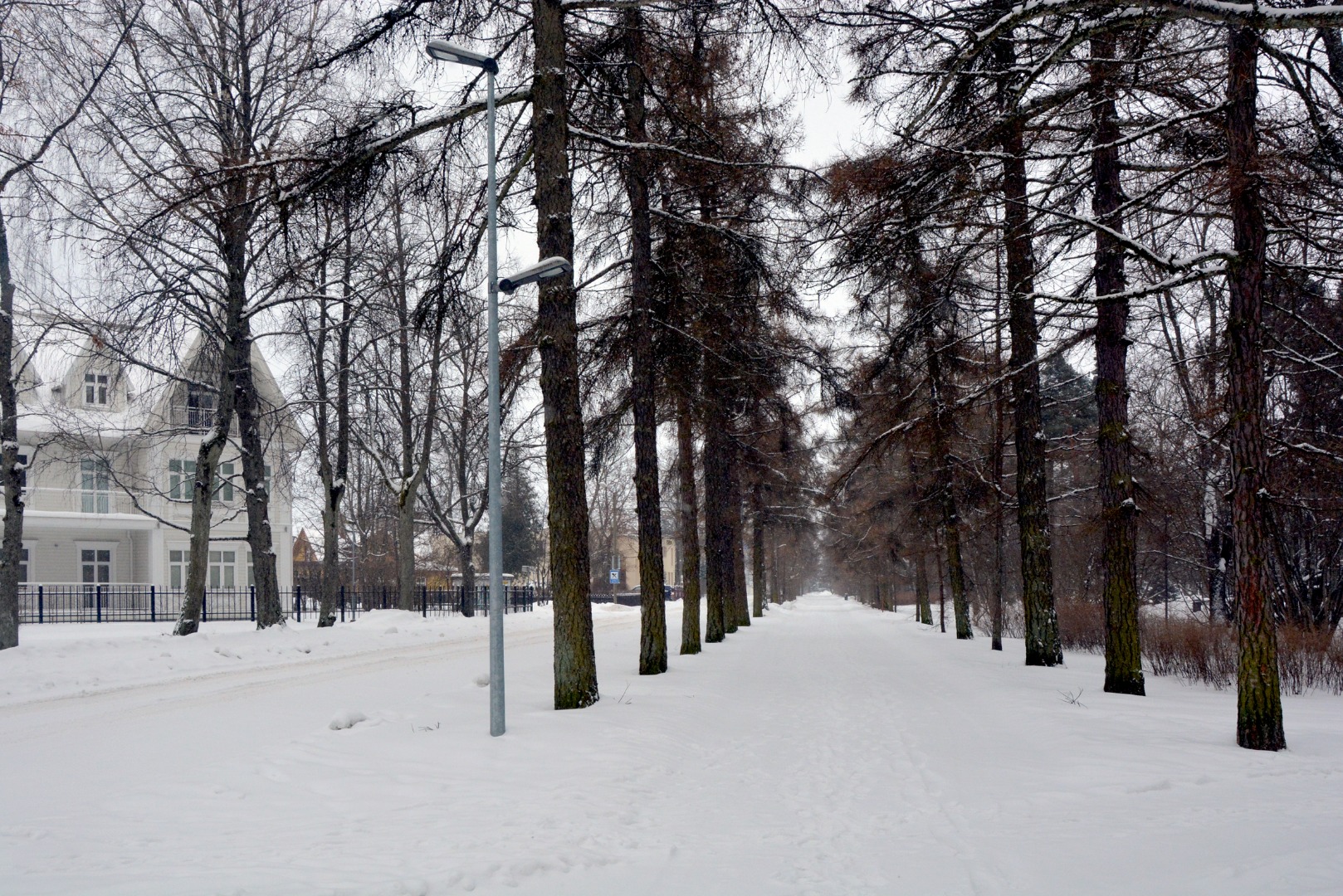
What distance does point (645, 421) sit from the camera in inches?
558

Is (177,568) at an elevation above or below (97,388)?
below

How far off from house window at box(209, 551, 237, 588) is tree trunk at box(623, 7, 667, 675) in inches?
1119

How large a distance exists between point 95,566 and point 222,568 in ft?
14.7

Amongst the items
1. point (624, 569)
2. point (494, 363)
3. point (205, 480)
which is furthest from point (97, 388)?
point (624, 569)

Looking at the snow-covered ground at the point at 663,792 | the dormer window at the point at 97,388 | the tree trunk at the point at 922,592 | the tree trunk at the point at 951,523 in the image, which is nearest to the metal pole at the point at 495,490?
the snow-covered ground at the point at 663,792

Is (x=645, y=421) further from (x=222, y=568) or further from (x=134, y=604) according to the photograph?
(x=222, y=568)

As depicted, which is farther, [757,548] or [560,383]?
[757,548]

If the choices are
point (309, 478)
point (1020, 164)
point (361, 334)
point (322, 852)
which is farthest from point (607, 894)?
point (309, 478)

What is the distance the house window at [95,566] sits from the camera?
34062mm

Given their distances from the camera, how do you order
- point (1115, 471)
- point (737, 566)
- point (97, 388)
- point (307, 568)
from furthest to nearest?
point (307, 568)
point (737, 566)
point (97, 388)
point (1115, 471)

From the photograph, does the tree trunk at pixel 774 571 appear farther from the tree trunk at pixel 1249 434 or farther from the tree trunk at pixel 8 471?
the tree trunk at pixel 1249 434

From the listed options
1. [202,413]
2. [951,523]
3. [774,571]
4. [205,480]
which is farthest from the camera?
[774,571]

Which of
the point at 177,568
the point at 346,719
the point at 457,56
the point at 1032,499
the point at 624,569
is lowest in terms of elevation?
the point at 624,569

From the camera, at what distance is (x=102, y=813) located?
584cm
